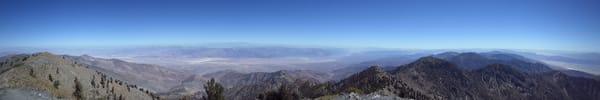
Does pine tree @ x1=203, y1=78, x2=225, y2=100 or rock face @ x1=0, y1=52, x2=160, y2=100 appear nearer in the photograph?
rock face @ x1=0, y1=52, x2=160, y2=100

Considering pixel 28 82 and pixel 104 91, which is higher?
pixel 28 82

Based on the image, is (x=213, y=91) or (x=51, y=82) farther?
(x=51, y=82)

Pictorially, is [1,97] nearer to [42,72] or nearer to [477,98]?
[42,72]

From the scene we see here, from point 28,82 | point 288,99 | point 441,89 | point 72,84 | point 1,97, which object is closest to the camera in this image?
point 1,97

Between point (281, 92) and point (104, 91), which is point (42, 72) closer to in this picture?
point (104, 91)

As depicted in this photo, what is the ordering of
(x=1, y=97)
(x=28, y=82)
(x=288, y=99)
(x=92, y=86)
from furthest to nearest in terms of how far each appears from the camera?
(x=92, y=86), (x=288, y=99), (x=28, y=82), (x=1, y=97)

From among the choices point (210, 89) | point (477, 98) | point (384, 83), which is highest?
point (210, 89)

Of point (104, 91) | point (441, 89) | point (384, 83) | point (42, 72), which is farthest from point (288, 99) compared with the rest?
point (441, 89)

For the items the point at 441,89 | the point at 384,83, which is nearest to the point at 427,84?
the point at 441,89

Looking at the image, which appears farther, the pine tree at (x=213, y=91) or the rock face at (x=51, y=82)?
the pine tree at (x=213, y=91)

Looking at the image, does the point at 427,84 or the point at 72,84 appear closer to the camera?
the point at 72,84
